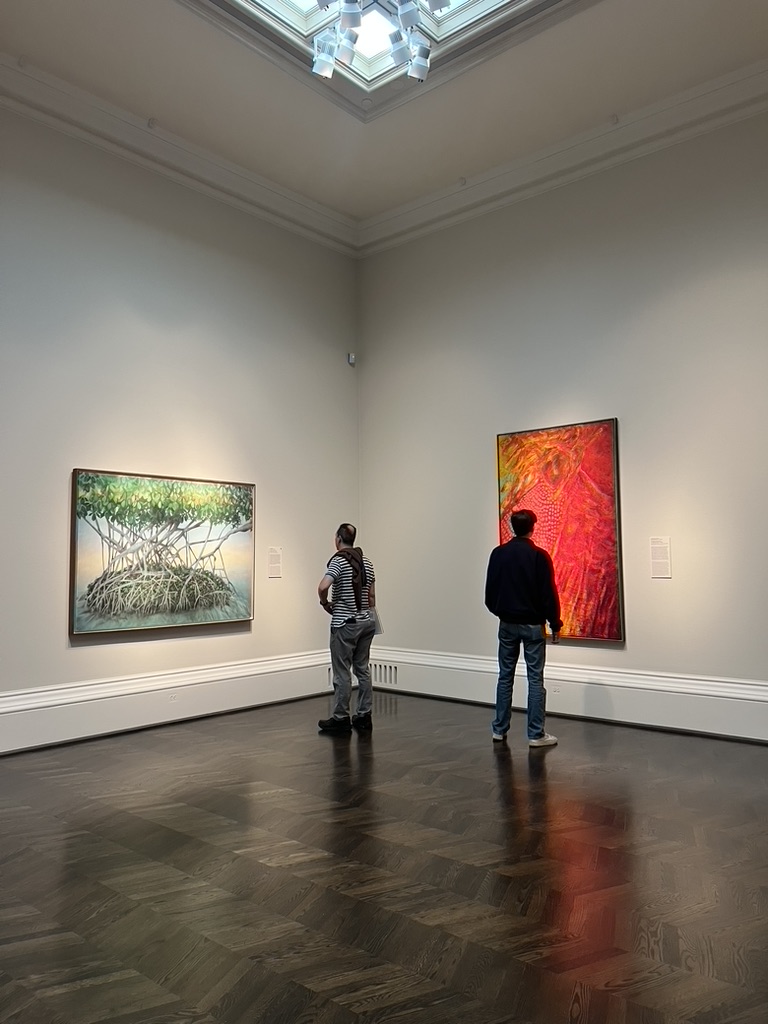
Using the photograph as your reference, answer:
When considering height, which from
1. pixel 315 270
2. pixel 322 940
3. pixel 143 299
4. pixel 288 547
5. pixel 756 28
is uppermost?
pixel 756 28

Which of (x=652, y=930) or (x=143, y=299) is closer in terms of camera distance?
(x=652, y=930)

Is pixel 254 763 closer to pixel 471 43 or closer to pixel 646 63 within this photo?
pixel 471 43

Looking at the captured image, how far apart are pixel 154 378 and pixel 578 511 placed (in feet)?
14.6

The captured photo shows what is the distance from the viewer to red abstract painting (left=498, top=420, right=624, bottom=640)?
766 centimetres

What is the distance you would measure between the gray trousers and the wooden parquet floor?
825 millimetres

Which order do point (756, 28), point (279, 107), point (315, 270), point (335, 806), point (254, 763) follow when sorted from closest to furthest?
point (335, 806) < point (254, 763) < point (756, 28) < point (279, 107) < point (315, 270)

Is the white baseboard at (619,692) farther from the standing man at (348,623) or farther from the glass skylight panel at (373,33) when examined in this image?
the glass skylight panel at (373,33)

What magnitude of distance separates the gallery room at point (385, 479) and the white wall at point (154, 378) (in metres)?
0.04

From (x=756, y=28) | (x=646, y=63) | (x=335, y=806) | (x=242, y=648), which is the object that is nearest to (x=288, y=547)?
(x=242, y=648)

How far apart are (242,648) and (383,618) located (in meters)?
1.91

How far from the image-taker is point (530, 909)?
3.40 metres

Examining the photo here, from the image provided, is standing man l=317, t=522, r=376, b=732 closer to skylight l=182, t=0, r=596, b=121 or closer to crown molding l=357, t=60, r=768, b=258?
skylight l=182, t=0, r=596, b=121

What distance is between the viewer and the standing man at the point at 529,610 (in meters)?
6.50

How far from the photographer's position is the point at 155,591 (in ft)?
25.1
